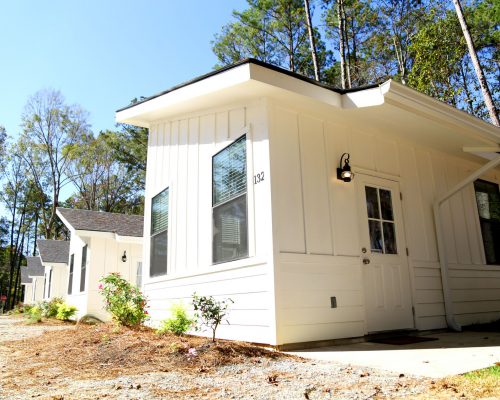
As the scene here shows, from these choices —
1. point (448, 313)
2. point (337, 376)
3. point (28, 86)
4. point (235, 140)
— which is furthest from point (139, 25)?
point (28, 86)

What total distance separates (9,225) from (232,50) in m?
27.0

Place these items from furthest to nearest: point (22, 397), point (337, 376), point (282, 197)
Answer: point (282, 197) → point (337, 376) → point (22, 397)

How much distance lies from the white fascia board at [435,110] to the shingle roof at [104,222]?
855 cm

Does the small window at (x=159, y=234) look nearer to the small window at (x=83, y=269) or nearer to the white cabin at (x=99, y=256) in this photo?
the white cabin at (x=99, y=256)

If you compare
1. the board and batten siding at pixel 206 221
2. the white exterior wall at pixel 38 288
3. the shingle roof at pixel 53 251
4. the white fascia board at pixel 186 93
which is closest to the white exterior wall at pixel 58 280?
the shingle roof at pixel 53 251

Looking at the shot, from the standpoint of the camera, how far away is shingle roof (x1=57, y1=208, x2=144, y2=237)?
36.9ft

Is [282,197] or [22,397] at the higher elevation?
[282,197]

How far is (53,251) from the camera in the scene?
18.1 metres

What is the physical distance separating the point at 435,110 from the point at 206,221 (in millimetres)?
3268

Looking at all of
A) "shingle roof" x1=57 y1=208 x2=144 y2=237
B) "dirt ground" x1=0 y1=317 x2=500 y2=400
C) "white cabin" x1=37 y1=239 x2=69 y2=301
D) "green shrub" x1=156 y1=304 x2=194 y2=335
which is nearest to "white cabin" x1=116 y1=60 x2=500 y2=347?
"green shrub" x1=156 y1=304 x2=194 y2=335

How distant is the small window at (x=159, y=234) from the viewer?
257 inches

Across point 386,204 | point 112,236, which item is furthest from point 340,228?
point 112,236

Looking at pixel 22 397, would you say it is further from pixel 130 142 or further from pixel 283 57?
pixel 130 142

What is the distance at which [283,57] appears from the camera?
17.1m
